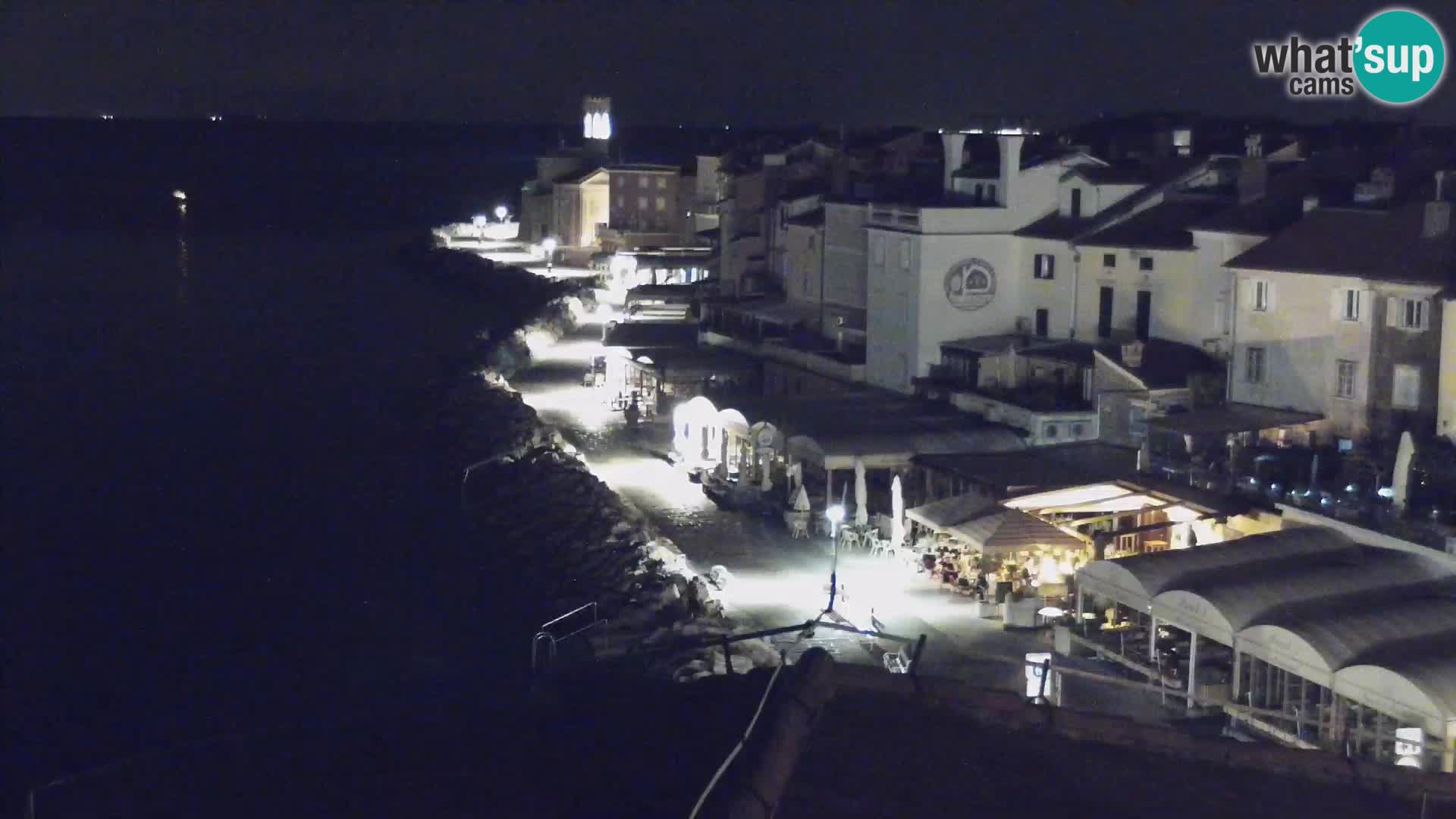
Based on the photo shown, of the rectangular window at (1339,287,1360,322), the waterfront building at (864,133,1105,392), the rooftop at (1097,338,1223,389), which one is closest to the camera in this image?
the rectangular window at (1339,287,1360,322)

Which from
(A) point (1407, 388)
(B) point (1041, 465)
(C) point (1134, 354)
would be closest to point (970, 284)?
(C) point (1134, 354)

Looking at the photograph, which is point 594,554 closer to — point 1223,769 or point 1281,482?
point 1281,482

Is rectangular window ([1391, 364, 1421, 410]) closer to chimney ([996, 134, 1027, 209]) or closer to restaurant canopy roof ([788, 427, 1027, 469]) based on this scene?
restaurant canopy roof ([788, 427, 1027, 469])

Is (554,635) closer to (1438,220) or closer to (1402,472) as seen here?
(1402,472)

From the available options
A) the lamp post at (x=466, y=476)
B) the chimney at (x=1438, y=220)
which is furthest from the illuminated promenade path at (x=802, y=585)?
the chimney at (x=1438, y=220)

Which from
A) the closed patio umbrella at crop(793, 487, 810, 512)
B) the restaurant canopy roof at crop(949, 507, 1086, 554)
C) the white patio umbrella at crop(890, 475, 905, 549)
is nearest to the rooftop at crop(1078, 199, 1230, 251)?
the closed patio umbrella at crop(793, 487, 810, 512)

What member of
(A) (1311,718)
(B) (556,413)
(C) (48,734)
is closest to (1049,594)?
(A) (1311,718)
